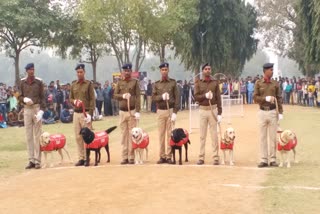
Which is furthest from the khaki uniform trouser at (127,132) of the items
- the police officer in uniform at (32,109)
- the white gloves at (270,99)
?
the white gloves at (270,99)

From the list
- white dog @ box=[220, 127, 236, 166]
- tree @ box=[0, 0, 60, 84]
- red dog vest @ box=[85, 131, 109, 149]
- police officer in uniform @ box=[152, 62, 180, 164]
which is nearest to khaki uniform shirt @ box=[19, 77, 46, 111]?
red dog vest @ box=[85, 131, 109, 149]

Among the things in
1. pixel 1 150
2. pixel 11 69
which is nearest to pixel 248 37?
pixel 1 150

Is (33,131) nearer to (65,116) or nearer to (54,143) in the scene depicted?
(54,143)

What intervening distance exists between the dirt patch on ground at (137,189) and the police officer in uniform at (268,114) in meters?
0.45

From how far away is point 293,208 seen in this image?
28.8 ft

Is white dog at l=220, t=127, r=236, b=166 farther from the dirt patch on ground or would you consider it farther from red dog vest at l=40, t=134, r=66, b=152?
red dog vest at l=40, t=134, r=66, b=152

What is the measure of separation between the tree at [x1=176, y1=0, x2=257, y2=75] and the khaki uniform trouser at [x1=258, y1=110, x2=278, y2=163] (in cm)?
3308

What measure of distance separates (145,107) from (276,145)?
26.6m

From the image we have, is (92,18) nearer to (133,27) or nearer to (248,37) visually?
(133,27)

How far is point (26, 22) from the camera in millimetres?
34906

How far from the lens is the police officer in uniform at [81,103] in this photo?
13.7m

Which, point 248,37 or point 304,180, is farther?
point 248,37

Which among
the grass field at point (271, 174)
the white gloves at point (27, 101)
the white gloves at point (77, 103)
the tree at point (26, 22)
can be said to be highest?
the tree at point (26, 22)

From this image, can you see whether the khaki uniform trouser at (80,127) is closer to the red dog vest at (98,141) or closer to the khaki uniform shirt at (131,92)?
the red dog vest at (98,141)
